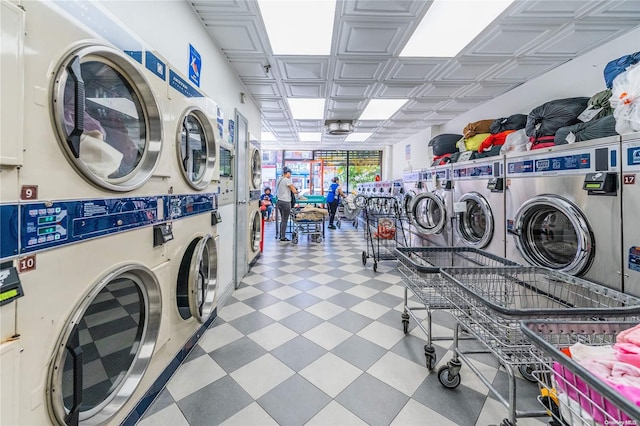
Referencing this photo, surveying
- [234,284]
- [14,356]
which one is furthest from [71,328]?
[234,284]

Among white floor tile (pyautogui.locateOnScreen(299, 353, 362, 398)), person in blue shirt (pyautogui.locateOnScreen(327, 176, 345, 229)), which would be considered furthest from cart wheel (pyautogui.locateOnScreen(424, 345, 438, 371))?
person in blue shirt (pyautogui.locateOnScreen(327, 176, 345, 229))

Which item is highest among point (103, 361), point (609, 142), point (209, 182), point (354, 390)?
point (609, 142)

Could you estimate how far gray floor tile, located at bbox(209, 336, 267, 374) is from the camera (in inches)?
79.1

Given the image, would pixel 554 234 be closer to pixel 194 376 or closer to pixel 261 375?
pixel 261 375

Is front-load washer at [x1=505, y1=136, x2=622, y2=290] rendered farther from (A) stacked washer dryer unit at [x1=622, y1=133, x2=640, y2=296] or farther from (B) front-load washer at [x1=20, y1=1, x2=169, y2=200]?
(B) front-load washer at [x1=20, y1=1, x2=169, y2=200]

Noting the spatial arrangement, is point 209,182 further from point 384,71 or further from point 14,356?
point 384,71

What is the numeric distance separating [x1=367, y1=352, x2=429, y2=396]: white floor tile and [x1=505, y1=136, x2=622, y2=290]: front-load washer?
143cm

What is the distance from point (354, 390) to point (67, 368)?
1.83 meters

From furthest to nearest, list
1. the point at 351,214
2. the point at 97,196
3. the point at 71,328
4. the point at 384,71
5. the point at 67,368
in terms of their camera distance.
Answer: the point at 351,214 < the point at 384,71 < the point at 67,368 < the point at 97,196 < the point at 71,328

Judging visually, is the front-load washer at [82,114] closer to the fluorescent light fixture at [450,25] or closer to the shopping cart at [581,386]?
the shopping cart at [581,386]

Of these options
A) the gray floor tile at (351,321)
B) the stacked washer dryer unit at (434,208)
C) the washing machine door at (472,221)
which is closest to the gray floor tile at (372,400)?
the gray floor tile at (351,321)

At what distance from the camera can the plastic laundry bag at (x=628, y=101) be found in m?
1.68

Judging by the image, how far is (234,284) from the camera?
3.46 meters

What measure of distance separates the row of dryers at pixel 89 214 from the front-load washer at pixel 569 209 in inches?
118
